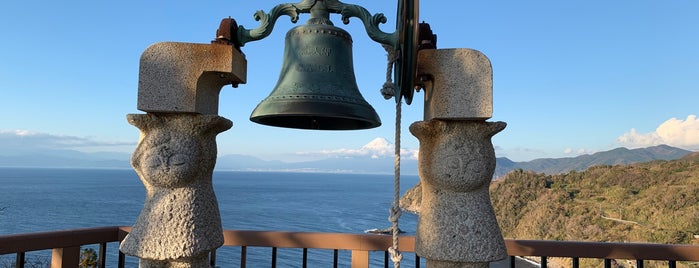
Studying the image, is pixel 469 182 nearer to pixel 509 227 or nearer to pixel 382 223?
pixel 509 227

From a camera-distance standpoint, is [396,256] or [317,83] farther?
[317,83]

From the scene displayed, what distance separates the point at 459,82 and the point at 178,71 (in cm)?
176

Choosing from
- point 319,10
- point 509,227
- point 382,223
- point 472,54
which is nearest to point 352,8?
point 319,10

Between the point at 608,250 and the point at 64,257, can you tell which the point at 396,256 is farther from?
the point at 64,257

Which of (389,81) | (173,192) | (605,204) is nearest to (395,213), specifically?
(389,81)

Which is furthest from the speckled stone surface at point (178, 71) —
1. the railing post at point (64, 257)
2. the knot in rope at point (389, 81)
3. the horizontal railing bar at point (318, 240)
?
the railing post at point (64, 257)

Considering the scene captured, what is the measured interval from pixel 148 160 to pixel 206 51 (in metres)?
0.77

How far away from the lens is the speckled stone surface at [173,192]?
2684mm

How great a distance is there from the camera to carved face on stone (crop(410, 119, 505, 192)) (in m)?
2.67

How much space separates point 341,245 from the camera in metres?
3.43

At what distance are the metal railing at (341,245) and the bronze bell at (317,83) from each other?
976mm

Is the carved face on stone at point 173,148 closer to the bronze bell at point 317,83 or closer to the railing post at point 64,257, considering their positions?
the bronze bell at point 317,83

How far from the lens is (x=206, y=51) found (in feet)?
9.21

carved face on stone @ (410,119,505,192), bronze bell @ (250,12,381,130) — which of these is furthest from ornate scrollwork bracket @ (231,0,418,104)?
carved face on stone @ (410,119,505,192)
